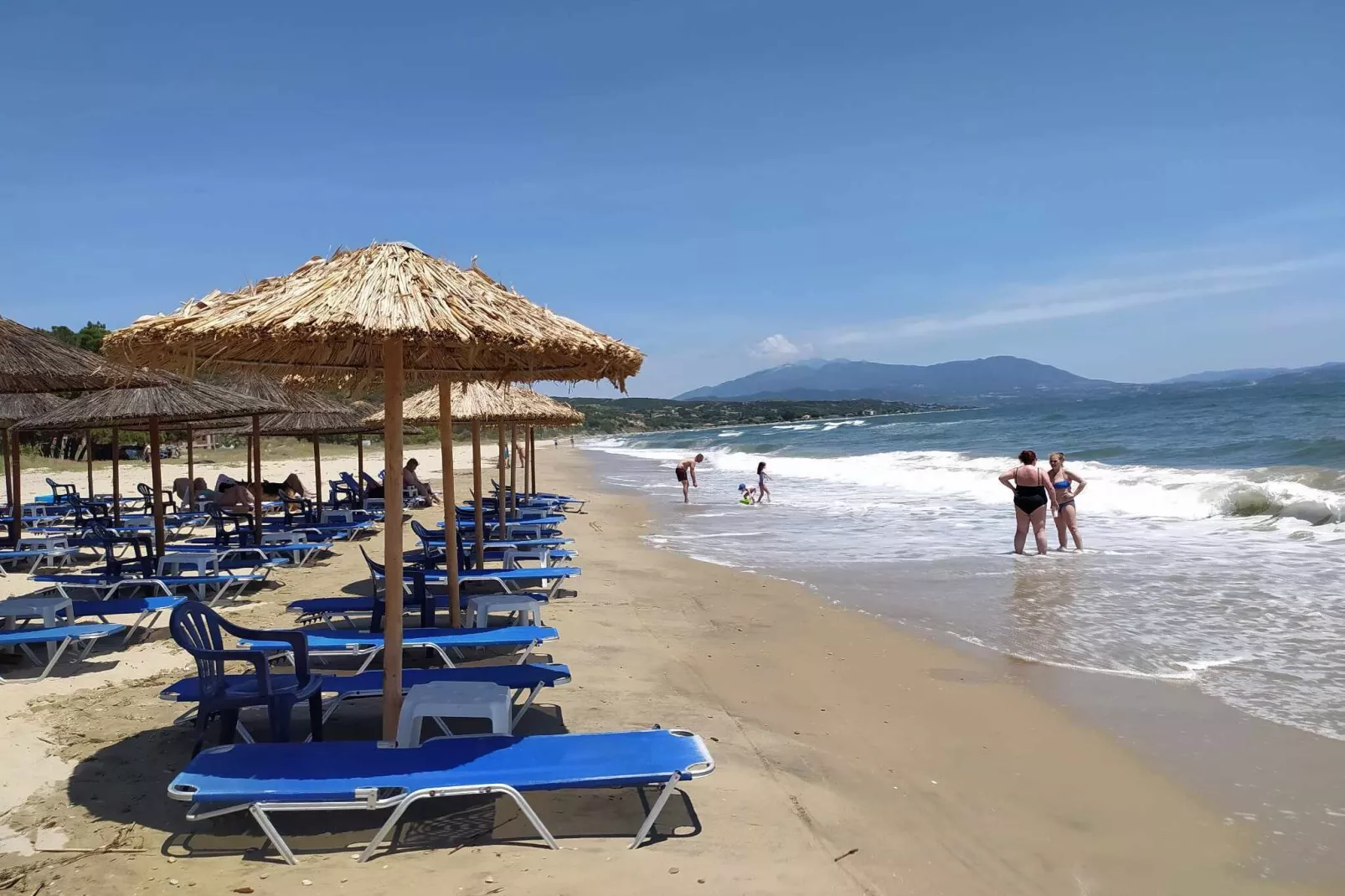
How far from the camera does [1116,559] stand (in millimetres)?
10562

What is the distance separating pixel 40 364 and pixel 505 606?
416cm

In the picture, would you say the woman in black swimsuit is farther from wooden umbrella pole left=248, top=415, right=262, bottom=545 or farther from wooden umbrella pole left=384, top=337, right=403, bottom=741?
wooden umbrella pole left=248, top=415, right=262, bottom=545

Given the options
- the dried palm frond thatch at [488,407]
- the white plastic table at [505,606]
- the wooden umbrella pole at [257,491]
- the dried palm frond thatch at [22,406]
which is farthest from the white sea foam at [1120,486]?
the dried palm frond thatch at [22,406]

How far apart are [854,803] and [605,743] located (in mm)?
1170

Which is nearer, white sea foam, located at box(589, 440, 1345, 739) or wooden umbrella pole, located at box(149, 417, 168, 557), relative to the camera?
white sea foam, located at box(589, 440, 1345, 739)

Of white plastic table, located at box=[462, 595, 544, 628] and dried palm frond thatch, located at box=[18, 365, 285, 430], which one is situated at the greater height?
dried palm frond thatch, located at box=[18, 365, 285, 430]

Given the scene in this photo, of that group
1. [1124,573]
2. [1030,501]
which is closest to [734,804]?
[1124,573]

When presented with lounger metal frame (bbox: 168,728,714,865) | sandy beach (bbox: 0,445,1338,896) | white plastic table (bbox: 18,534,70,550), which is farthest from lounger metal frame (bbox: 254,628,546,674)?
white plastic table (bbox: 18,534,70,550)

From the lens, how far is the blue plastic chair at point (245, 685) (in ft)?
13.0

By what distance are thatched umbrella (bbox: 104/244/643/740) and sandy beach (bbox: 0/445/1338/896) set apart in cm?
98

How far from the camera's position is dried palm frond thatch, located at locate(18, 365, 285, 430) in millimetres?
9078

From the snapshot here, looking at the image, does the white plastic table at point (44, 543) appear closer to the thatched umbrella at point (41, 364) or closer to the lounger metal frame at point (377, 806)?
the thatched umbrella at point (41, 364)

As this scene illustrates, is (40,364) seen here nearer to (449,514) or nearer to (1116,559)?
(449,514)

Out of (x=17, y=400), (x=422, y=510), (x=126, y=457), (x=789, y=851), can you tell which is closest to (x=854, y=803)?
(x=789, y=851)
